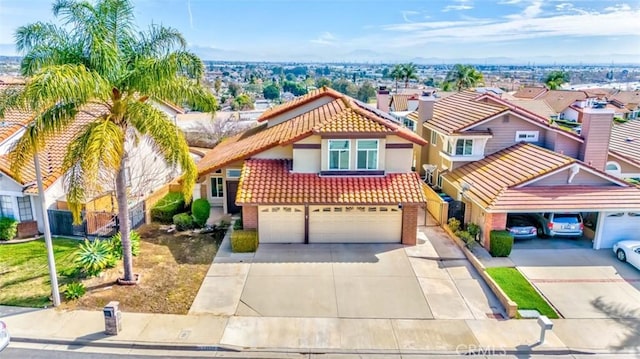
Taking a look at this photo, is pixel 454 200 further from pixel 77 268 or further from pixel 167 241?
pixel 77 268

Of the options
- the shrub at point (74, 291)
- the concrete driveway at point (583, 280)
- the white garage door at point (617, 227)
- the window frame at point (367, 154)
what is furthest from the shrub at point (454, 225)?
the shrub at point (74, 291)

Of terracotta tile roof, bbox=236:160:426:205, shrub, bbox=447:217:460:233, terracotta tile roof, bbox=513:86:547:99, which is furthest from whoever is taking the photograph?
terracotta tile roof, bbox=513:86:547:99

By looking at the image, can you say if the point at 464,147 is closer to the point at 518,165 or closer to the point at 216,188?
the point at 518,165

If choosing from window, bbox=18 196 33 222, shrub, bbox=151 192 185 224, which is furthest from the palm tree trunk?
window, bbox=18 196 33 222

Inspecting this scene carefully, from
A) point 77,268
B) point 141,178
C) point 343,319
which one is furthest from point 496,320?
point 141,178

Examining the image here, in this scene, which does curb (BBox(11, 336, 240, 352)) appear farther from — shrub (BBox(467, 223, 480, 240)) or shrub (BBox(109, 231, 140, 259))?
shrub (BBox(467, 223, 480, 240))

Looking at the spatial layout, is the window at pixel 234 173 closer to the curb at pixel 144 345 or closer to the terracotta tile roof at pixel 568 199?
the curb at pixel 144 345
